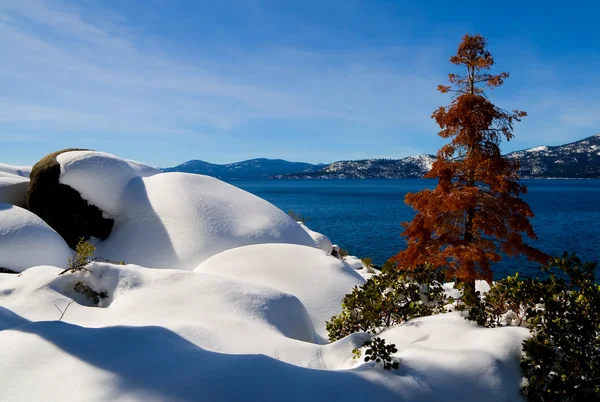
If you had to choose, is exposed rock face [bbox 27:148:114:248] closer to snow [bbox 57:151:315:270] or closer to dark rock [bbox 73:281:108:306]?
snow [bbox 57:151:315:270]

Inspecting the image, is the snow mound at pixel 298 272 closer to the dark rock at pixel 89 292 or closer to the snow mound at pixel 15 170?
the dark rock at pixel 89 292

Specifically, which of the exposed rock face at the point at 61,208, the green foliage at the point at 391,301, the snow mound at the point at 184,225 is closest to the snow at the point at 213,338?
the green foliage at the point at 391,301

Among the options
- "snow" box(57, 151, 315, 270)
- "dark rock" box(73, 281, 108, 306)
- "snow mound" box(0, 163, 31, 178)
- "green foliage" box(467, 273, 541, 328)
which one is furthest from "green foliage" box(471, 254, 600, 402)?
"snow mound" box(0, 163, 31, 178)

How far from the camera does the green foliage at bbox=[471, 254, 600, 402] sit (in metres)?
4.91

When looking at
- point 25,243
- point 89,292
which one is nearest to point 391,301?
point 89,292

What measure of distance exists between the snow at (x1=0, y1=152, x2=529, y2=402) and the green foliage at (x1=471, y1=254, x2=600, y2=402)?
0.23 metres

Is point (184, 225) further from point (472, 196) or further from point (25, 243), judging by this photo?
point (472, 196)

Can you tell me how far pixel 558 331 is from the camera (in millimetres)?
5246

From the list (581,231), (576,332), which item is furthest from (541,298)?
(581,231)

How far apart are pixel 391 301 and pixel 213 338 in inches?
126

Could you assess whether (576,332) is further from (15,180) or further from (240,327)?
(15,180)

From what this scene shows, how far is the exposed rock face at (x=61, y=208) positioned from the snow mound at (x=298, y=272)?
877cm

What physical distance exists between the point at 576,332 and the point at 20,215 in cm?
1823

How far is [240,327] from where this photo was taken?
7941mm
